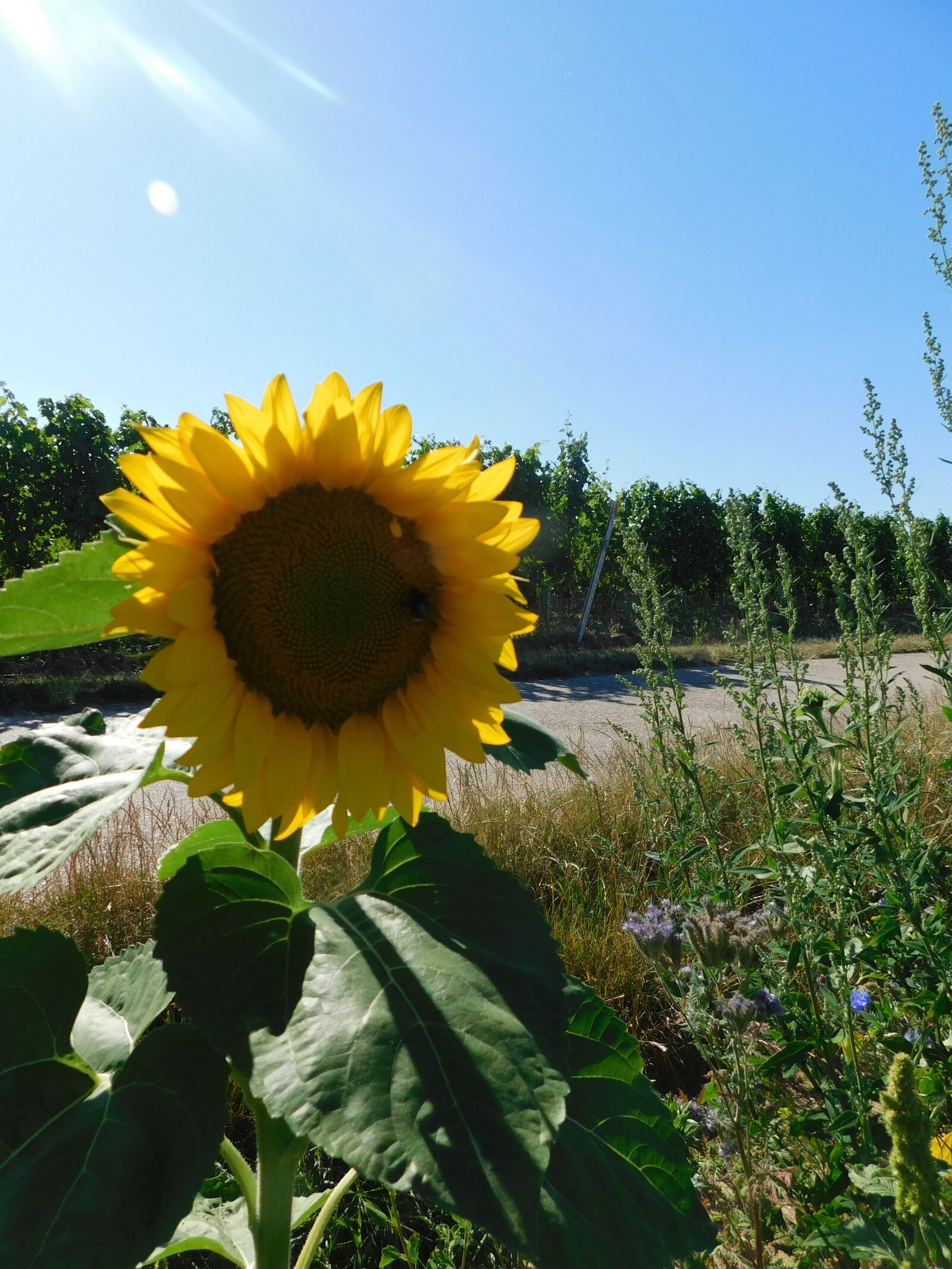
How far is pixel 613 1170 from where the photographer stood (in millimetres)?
934

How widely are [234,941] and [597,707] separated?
450 inches

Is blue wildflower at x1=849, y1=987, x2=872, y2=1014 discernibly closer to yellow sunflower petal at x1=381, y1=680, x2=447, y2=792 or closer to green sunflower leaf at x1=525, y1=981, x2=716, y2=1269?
green sunflower leaf at x1=525, y1=981, x2=716, y2=1269

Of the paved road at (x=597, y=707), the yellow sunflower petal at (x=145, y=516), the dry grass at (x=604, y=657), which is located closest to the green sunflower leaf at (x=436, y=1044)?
the yellow sunflower petal at (x=145, y=516)

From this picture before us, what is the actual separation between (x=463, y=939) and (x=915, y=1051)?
5.11 feet

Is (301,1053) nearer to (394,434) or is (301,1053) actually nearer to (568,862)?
(394,434)

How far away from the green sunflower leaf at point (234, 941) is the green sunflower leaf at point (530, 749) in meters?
0.32

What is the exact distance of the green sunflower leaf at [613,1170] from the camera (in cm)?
85

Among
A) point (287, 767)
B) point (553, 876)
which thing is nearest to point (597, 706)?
point (553, 876)

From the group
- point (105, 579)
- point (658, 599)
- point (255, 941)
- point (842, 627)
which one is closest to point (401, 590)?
point (105, 579)

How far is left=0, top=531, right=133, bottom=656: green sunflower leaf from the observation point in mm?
830

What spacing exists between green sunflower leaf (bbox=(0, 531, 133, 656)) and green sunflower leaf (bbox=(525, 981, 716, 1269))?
2.29 feet

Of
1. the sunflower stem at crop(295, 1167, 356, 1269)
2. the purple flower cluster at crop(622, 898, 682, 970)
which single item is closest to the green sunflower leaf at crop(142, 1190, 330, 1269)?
the sunflower stem at crop(295, 1167, 356, 1269)

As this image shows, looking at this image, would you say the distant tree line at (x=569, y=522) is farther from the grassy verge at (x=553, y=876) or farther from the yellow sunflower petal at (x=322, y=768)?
the yellow sunflower petal at (x=322, y=768)

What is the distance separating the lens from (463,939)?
0.86 metres
